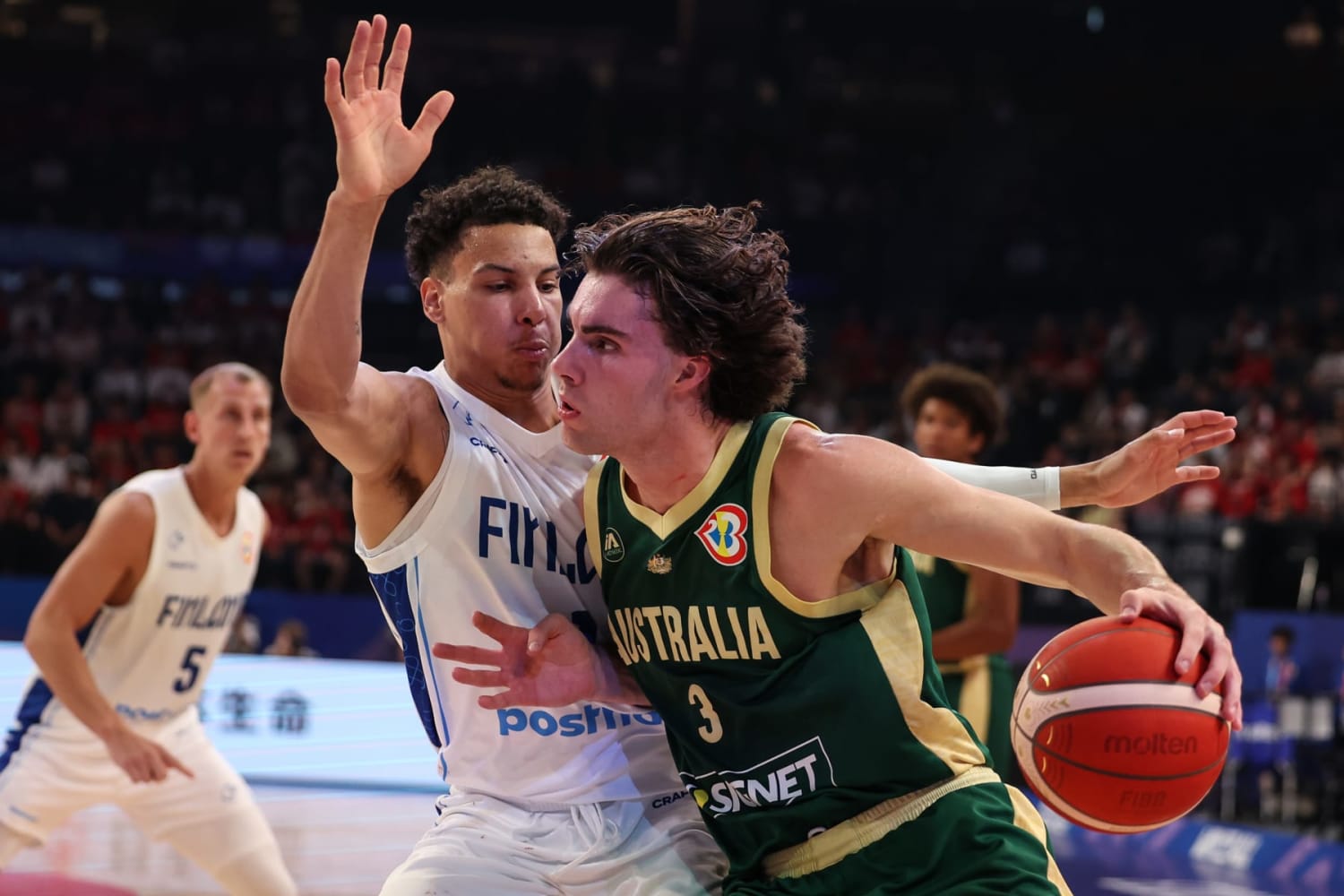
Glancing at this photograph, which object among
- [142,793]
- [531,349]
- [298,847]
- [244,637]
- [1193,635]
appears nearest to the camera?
[1193,635]

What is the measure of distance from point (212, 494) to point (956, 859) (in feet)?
12.7

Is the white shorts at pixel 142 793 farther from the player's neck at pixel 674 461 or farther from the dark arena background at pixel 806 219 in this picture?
the dark arena background at pixel 806 219

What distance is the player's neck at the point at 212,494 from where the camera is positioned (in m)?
5.61

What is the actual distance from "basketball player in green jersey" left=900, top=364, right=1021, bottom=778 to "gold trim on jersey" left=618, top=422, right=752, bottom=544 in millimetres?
2640

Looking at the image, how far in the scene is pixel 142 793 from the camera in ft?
16.5

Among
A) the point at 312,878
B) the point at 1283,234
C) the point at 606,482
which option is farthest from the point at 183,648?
the point at 1283,234

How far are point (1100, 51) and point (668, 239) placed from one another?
68.0ft

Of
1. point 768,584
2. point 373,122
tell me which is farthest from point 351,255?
point 768,584

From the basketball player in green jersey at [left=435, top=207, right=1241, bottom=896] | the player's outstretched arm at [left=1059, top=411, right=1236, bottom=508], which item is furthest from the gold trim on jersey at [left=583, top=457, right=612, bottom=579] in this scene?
the player's outstretched arm at [left=1059, top=411, right=1236, bottom=508]

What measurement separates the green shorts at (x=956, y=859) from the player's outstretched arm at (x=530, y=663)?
575mm

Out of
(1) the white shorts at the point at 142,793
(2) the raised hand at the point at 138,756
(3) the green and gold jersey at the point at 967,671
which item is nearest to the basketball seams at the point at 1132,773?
(3) the green and gold jersey at the point at 967,671

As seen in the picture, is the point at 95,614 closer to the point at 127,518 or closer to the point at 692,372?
the point at 127,518

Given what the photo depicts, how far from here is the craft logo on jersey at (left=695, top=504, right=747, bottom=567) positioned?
8.95 ft

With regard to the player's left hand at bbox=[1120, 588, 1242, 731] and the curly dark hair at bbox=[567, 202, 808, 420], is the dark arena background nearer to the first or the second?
the curly dark hair at bbox=[567, 202, 808, 420]
